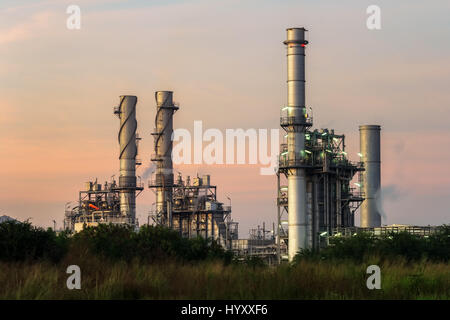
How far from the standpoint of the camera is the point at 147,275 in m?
28.1

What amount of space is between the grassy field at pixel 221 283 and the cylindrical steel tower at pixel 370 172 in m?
69.0

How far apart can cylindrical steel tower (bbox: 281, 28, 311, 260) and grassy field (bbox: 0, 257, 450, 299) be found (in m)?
54.4

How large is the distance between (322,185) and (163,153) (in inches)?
1271

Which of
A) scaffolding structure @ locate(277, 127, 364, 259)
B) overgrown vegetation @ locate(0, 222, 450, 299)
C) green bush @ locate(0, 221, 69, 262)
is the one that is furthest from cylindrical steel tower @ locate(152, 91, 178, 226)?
overgrown vegetation @ locate(0, 222, 450, 299)

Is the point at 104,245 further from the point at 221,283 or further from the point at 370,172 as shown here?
the point at 370,172

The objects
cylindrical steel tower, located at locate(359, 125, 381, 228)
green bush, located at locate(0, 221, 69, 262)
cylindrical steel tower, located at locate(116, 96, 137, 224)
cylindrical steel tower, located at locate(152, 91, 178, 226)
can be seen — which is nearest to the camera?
green bush, located at locate(0, 221, 69, 262)

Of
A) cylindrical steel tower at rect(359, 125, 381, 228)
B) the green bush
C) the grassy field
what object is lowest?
the grassy field

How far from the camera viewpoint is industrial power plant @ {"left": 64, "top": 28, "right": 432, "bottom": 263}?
85.3 metres

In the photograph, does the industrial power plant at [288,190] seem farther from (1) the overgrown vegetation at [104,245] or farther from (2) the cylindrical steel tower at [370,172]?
(1) the overgrown vegetation at [104,245]

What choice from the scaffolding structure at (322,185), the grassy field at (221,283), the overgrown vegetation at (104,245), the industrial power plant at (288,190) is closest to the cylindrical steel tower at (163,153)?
the industrial power plant at (288,190)

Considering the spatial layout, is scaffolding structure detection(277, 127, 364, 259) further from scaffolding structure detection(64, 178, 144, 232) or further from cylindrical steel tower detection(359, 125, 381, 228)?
scaffolding structure detection(64, 178, 144, 232)

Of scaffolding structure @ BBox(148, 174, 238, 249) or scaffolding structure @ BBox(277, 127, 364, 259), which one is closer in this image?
scaffolding structure @ BBox(277, 127, 364, 259)

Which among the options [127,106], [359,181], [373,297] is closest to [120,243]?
[373,297]
